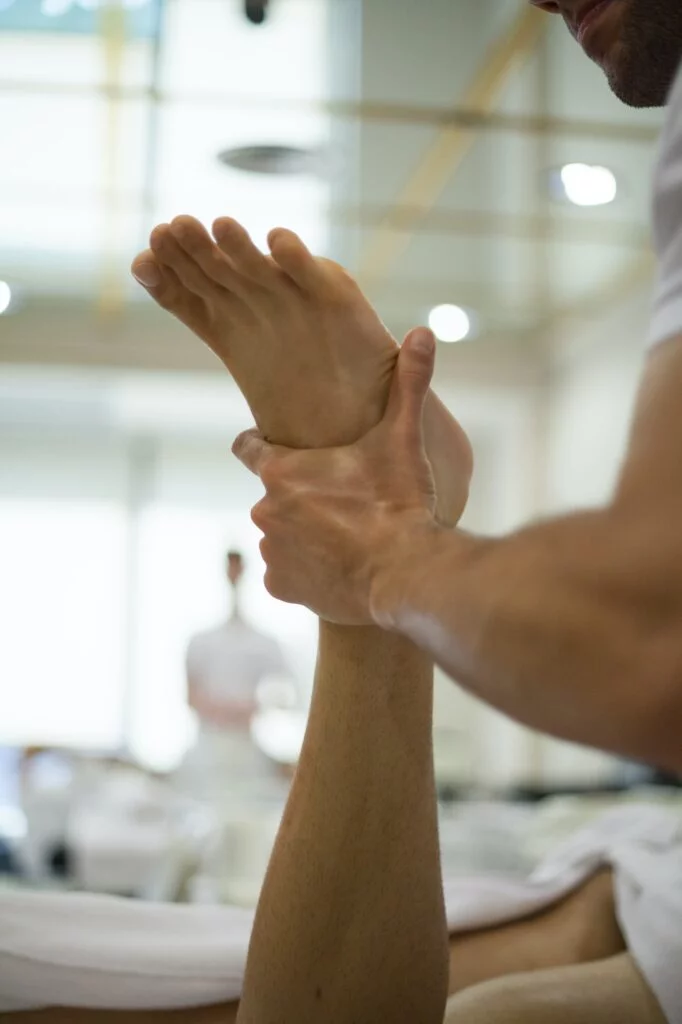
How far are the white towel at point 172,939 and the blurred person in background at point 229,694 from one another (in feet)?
6.62

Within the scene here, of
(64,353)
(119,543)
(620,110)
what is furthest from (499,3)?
(119,543)

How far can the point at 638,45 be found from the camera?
77cm

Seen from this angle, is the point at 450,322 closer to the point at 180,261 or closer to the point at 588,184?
the point at 588,184

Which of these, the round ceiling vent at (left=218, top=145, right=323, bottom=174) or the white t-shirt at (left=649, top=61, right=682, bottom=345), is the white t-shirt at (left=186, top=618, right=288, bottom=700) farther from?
the white t-shirt at (left=649, top=61, right=682, bottom=345)

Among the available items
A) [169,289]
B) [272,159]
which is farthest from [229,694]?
[169,289]

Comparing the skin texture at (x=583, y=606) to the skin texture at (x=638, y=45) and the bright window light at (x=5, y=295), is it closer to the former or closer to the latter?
the skin texture at (x=638, y=45)

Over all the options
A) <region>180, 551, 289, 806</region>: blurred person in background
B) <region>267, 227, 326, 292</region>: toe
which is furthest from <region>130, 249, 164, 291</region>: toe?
<region>180, 551, 289, 806</region>: blurred person in background

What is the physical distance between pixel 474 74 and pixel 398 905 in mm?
2478

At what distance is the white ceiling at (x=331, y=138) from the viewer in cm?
272

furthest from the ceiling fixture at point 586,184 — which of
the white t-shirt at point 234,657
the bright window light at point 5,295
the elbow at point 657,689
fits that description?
the elbow at point 657,689

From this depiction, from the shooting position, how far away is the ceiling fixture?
3.51m

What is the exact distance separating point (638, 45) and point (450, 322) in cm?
434

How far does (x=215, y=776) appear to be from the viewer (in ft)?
10.2

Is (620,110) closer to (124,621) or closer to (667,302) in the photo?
(667,302)
